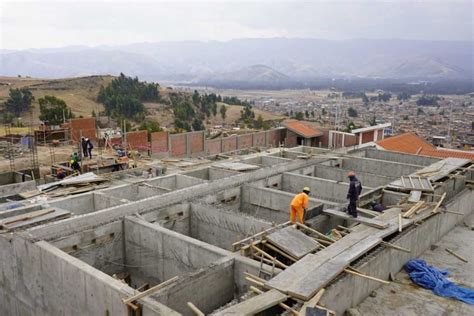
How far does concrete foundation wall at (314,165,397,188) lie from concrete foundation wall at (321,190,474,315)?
351 centimetres

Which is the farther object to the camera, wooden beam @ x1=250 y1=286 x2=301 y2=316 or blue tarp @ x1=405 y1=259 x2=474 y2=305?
blue tarp @ x1=405 y1=259 x2=474 y2=305

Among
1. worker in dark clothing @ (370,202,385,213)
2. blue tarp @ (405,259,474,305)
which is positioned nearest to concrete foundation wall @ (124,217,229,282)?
blue tarp @ (405,259,474,305)

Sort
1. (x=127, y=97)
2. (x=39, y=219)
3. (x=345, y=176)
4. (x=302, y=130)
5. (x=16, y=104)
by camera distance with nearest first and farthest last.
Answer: (x=39, y=219) < (x=345, y=176) < (x=302, y=130) < (x=16, y=104) < (x=127, y=97)

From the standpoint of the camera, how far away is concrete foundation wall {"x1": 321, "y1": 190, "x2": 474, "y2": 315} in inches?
316

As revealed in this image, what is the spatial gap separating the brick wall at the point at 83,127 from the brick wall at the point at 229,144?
9.29 m

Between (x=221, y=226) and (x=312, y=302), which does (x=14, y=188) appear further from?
(x=312, y=302)

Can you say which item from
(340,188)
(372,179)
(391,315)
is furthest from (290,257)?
(372,179)

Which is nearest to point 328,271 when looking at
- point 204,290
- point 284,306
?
point 284,306

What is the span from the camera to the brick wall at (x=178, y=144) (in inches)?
1134

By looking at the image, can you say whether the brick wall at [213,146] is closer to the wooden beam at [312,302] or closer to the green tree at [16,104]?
the wooden beam at [312,302]

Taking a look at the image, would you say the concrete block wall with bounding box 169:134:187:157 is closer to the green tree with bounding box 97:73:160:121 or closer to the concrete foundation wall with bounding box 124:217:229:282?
the concrete foundation wall with bounding box 124:217:229:282

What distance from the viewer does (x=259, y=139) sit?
34.0 metres

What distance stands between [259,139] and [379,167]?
48.3 feet

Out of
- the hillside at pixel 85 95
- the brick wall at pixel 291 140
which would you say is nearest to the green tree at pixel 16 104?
the hillside at pixel 85 95
